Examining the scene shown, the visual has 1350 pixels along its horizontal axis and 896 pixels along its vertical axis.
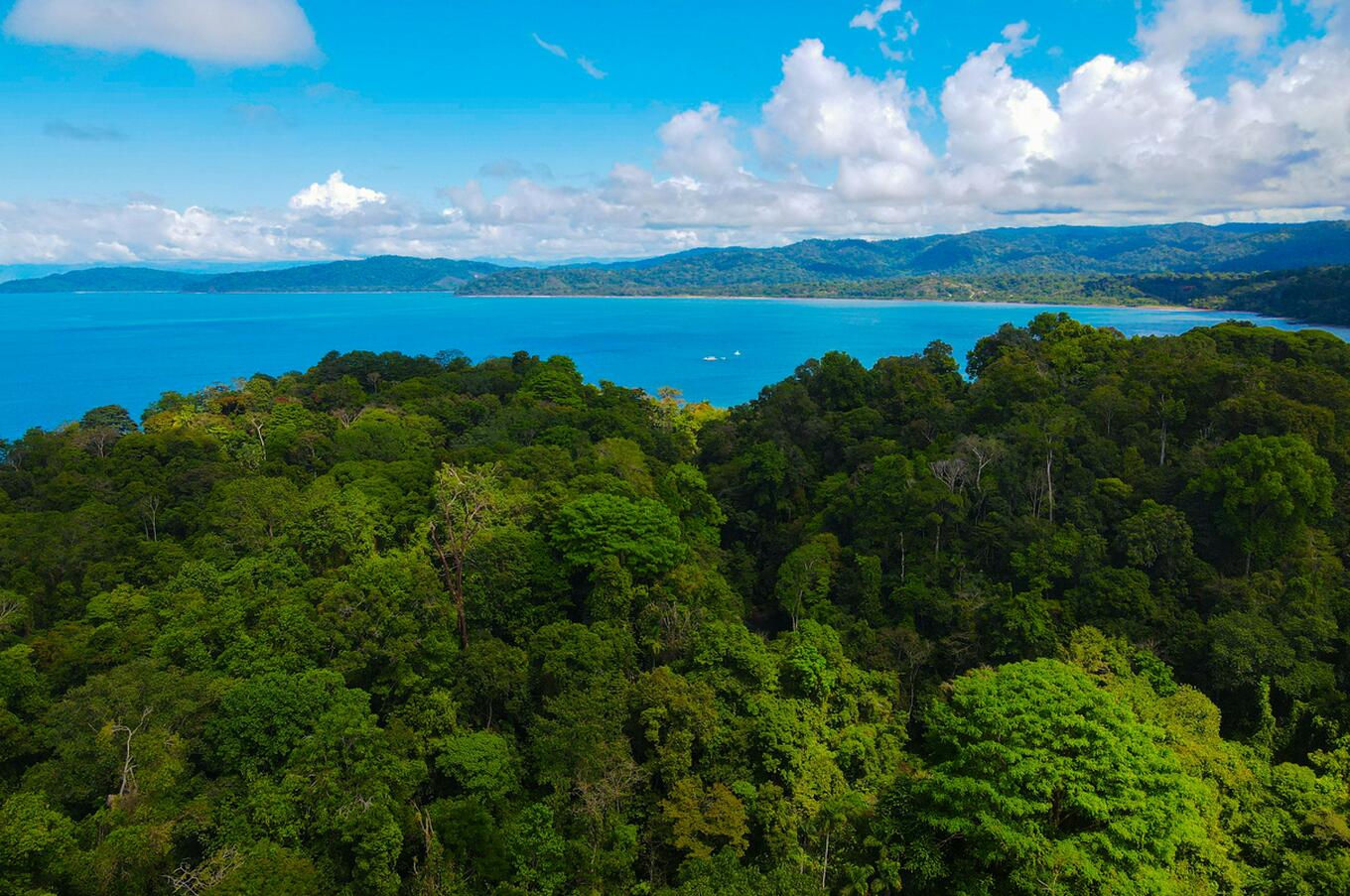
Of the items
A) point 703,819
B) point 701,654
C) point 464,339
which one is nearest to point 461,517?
point 701,654

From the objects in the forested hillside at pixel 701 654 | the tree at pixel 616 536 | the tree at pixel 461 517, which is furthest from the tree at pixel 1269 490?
the tree at pixel 461 517

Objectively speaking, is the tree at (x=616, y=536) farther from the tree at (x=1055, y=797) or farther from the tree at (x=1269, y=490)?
the tree at (x=1269, y=490)

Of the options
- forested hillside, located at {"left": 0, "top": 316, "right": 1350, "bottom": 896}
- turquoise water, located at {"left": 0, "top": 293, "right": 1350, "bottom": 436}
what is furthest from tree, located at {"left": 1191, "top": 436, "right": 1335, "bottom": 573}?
turquoise water, located at {"left": 0, "top": 293, "right": 1350, "bottom": 436}

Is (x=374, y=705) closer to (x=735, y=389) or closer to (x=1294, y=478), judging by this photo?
(x=1294, y=478)

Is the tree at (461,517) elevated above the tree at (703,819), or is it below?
above

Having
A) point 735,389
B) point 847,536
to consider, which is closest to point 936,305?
point 735,389
